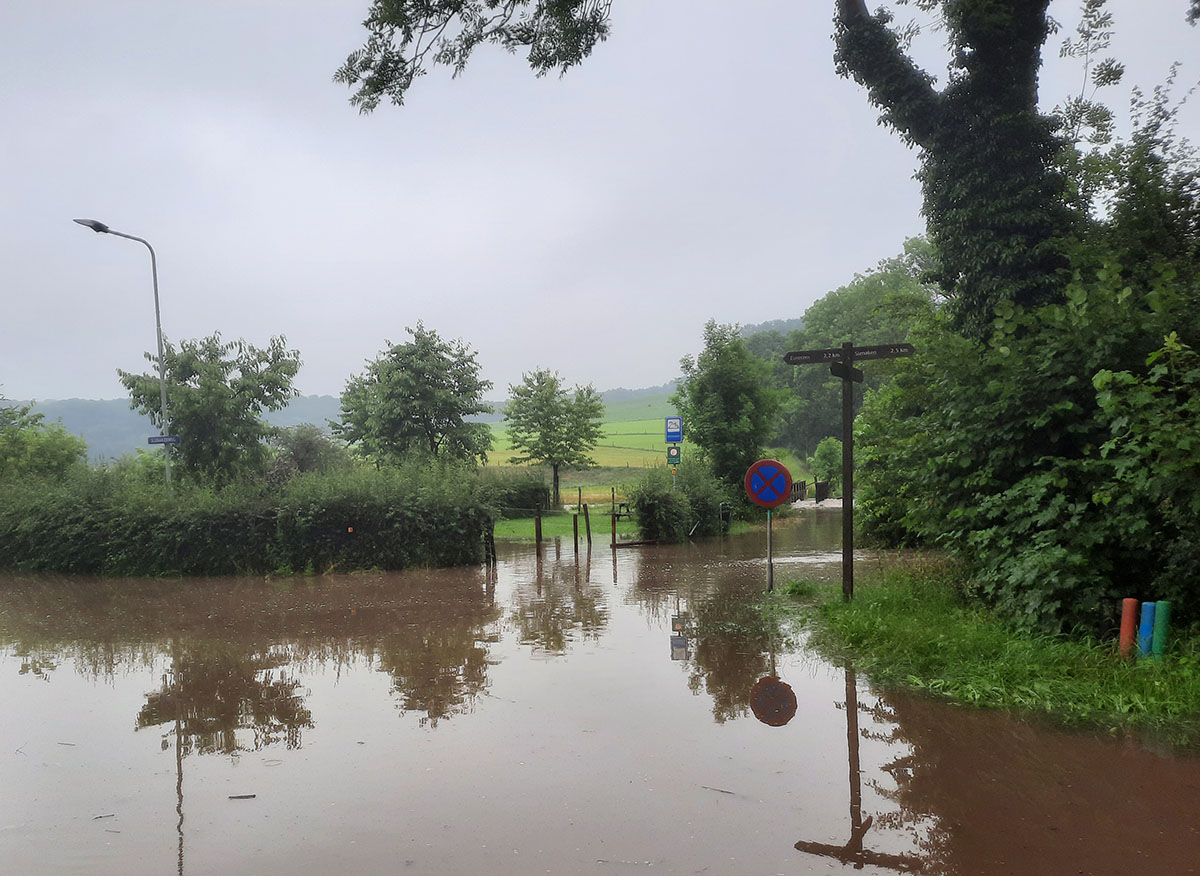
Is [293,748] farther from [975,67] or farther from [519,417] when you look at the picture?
[519,417]

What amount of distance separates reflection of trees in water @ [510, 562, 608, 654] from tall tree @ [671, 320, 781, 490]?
1365 centimetres

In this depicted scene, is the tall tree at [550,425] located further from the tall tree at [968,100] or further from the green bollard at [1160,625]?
the green bollard at [1160,625]

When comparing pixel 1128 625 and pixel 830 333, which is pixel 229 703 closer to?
pixel 1128 625

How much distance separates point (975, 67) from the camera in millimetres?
13672

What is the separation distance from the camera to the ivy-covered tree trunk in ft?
43.9

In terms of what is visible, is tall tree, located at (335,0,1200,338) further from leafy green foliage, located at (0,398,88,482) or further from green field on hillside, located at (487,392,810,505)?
leafy green foliage, located at (0,398,88,482)

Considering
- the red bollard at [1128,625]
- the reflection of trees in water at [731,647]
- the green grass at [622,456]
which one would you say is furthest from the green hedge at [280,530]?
the red bollard at [1128,625]

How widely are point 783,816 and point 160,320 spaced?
20627mm

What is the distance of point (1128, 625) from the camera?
7.58m

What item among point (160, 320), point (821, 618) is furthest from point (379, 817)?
point (160, 320)

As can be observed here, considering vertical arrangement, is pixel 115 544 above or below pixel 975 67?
below

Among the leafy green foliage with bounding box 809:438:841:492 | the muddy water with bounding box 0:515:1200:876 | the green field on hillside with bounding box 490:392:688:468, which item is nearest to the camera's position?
the muddy water with bounding box 0:515:1200:876

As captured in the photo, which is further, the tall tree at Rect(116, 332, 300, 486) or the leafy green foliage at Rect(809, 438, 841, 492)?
the leafy green foliage at Rect(809, 438, 841, 492)

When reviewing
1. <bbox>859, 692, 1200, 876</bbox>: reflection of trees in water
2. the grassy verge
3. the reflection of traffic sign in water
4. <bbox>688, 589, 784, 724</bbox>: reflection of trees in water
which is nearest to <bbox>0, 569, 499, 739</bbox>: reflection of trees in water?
<bbox>688, 589, 784, 724</bbox>: reflection of trees in water
